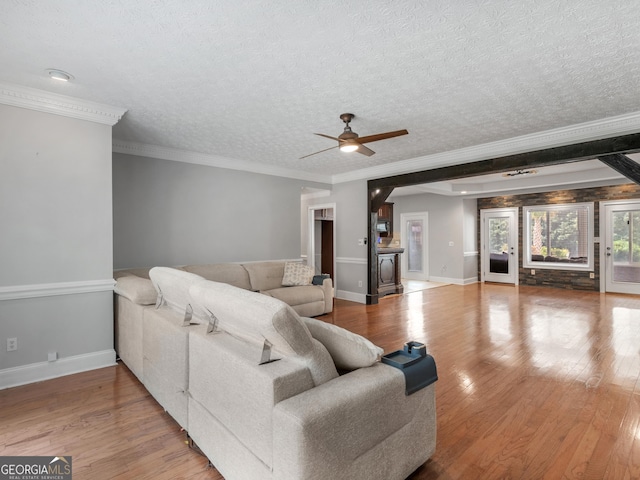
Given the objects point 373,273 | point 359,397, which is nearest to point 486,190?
point 373,273

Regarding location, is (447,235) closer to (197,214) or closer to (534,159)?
(534,159)

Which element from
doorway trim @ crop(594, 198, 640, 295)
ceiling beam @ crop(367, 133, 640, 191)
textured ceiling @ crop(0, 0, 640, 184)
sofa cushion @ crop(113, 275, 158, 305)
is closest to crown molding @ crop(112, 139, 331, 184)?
textured ceiling @ crop(0, 0, 640, 184)

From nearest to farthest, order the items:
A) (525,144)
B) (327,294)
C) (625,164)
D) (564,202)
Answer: (625,164)
(525,144)
(327,294)
(564,202)

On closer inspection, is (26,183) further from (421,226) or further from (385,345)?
(421,226)

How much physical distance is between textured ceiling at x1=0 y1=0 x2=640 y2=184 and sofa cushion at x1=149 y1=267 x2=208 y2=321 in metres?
1.58

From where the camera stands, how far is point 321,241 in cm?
827

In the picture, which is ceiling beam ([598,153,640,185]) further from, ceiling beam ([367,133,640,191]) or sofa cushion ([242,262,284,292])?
sofa cushion ([242,262,284,292])

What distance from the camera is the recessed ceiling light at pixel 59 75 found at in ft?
8.51

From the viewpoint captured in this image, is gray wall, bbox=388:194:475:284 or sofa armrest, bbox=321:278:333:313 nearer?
sofa armrest, bbox=321:278:333:313

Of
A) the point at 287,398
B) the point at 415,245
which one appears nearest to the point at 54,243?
the point at 287,398

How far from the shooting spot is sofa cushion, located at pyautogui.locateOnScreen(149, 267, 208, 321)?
7.16 ft

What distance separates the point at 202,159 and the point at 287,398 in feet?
15.1

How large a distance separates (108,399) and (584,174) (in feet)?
28.4

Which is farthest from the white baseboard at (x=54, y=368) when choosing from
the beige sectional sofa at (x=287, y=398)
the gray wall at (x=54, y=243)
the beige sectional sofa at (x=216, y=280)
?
the beige sectional sofa at (x=287, y=398)
